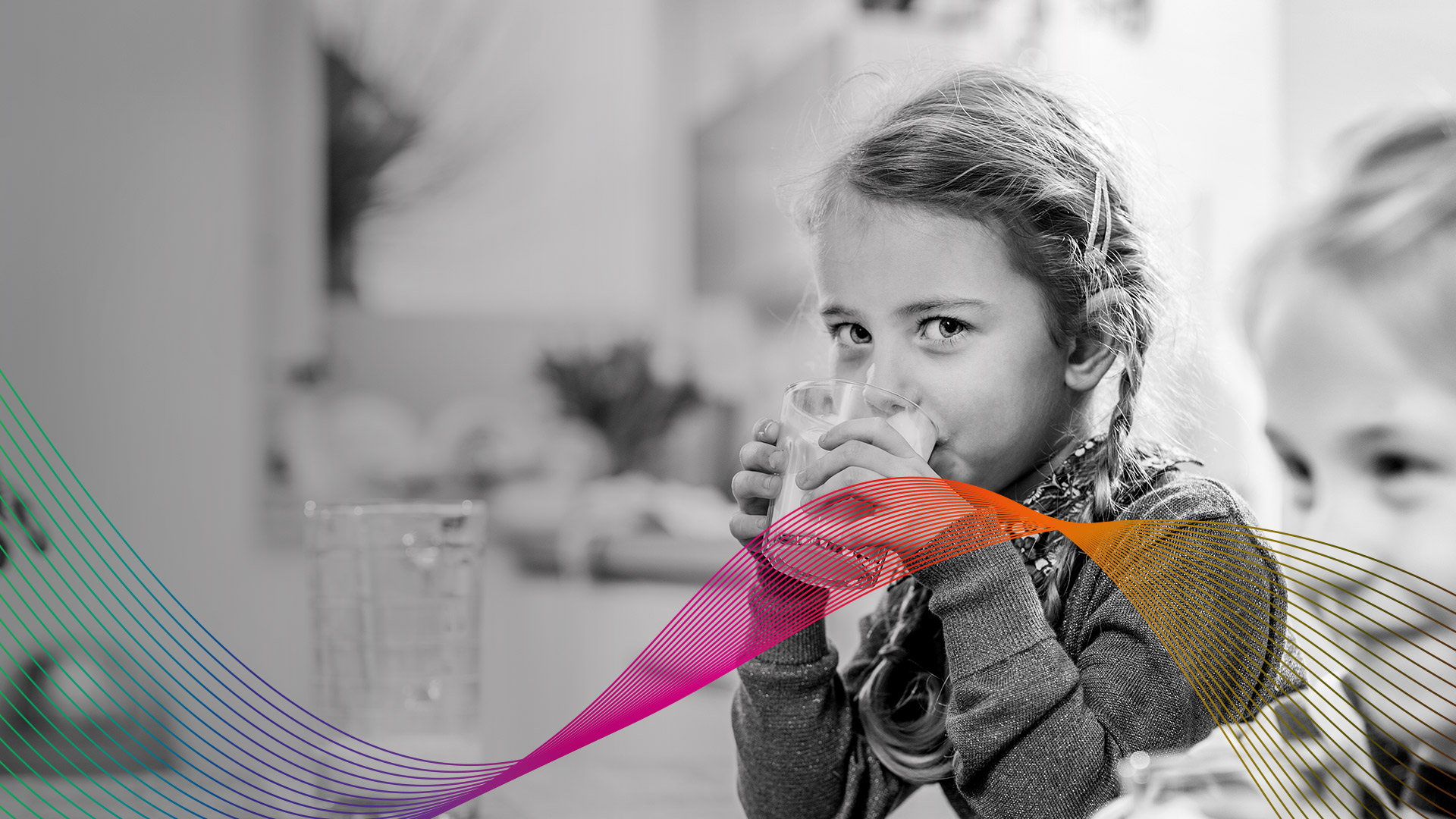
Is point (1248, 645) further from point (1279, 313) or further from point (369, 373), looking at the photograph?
point (369, 373)

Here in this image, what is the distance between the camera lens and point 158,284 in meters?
2.13

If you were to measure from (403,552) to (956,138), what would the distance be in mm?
417

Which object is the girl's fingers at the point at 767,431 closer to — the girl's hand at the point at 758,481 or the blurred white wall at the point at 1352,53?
the girl's hand at the point at 758,481

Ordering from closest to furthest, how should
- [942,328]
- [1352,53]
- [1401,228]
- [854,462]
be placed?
[1401,228]
[854,462]
[942,328]
[1352,53]

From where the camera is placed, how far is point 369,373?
2246mm

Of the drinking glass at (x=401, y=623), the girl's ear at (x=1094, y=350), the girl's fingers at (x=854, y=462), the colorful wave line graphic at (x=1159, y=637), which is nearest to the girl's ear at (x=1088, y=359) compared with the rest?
the girl's ear at (x=1094, y=350)

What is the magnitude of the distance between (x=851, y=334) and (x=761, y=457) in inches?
4.3

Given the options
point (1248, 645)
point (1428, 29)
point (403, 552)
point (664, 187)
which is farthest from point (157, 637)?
point (1428, 29)

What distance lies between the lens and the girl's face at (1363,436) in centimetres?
22

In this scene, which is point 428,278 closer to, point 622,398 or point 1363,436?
point 622,398

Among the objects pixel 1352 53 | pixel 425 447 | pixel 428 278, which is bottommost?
pixel 425 447

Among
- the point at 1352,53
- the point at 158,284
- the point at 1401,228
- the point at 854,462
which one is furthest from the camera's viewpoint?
the point at 1352,53

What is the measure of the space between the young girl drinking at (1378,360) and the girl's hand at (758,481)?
0.39 metres

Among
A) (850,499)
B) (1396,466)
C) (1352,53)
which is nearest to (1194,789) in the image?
(1396,466)
